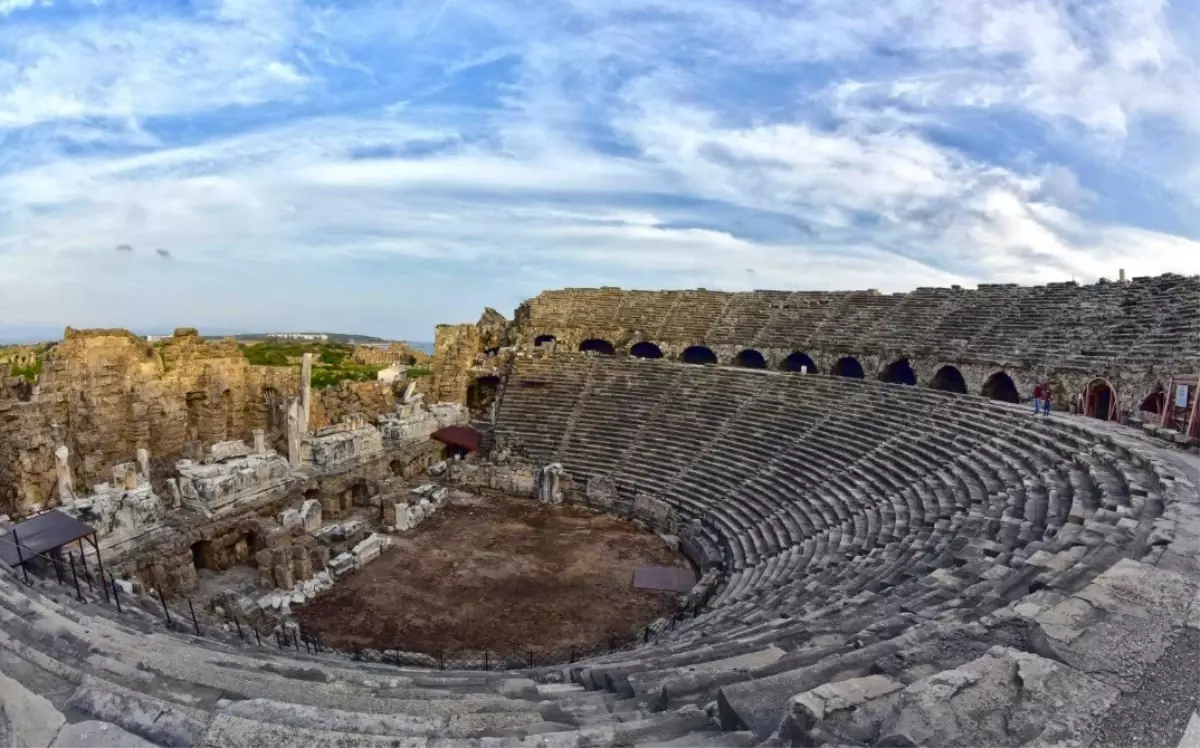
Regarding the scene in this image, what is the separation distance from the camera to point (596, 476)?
21688mm

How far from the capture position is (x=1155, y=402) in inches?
619

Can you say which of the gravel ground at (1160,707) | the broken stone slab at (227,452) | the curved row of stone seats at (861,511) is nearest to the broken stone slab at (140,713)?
the curved row of stone seats at (861,511)

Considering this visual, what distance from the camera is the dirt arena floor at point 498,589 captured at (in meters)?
13.4

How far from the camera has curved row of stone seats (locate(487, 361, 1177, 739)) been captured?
6812 mm

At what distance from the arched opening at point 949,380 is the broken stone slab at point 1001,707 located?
2042cm

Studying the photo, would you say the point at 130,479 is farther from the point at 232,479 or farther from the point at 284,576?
the point at 284,576

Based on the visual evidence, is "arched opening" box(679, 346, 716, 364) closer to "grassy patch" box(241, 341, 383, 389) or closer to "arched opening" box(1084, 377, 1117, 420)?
"arched opening" box(1084, 377, 1117, 420)

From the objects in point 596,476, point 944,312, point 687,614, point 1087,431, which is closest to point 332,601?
point 687,614

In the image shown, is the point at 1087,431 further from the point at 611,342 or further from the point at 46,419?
the point at 46,419

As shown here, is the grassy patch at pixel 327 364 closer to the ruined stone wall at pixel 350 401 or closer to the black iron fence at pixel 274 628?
the ruined stone wall at pixel 350 401

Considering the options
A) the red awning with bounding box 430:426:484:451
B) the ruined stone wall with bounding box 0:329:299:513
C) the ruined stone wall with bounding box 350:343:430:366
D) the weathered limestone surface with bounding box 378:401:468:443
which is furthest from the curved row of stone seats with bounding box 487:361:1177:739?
the ruined stone wall with bounding box 350:343:430:366

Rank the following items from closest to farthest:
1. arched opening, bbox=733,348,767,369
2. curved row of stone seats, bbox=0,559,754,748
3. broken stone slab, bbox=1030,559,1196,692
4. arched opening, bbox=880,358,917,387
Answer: broken stone slab, bbox=1030,559,1196,692 < curved row of stone seats, bbox=0,559,754,748 < arched opening, bbox=880,358,917,387 < arched opening, bbox=733,348,767,369

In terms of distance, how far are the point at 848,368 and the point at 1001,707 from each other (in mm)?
24809

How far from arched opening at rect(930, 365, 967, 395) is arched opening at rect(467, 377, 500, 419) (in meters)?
17.0
